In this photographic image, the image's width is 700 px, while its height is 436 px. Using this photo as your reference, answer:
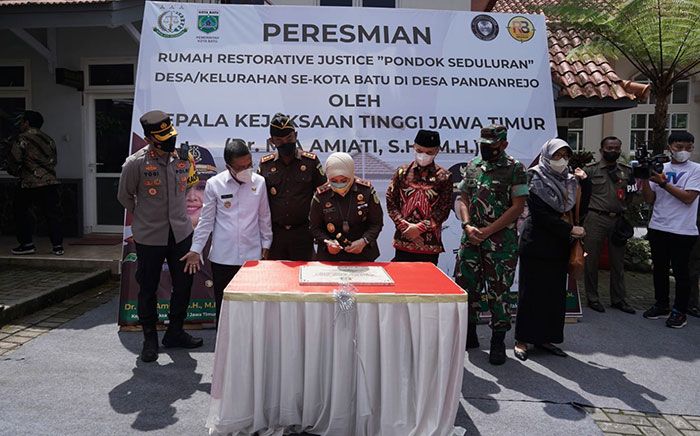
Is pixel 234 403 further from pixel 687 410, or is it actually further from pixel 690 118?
pixel 690 118

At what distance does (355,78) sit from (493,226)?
7.22 ft

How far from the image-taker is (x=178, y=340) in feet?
14.8

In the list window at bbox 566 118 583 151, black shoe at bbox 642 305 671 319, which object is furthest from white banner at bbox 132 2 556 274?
window at bbox 566 118 583 151

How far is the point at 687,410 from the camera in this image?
3564mm

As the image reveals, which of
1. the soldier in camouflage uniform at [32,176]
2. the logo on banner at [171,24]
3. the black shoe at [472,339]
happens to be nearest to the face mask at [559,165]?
the black shoe at [472,339]

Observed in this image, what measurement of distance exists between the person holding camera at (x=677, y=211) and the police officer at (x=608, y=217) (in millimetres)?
343

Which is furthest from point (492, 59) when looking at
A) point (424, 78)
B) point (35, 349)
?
point (35, 349)

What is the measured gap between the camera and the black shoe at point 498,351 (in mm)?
4273

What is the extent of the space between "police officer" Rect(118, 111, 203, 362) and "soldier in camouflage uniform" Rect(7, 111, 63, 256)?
3377 millimetres

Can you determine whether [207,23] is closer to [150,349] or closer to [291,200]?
[291,200]

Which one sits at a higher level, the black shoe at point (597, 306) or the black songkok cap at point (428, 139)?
the black songkok cap at point (428, 139)

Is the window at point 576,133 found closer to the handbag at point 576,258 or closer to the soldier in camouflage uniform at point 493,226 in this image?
the handbag at point 576,258

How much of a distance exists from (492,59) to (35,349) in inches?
195

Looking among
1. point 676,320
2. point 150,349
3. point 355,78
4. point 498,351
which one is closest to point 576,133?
point 676,320
